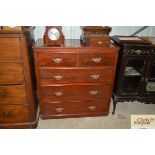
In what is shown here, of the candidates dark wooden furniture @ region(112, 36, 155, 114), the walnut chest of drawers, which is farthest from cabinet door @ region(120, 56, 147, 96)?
the walnut chest of drawers

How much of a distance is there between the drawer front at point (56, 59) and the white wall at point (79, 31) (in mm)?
837

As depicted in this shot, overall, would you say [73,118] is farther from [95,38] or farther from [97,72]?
[95,38]

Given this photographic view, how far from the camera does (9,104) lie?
236 cm

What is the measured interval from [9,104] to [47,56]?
867 millimetres

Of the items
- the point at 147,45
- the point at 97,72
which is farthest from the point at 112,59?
the point at 147,45

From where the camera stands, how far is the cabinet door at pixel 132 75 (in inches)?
103

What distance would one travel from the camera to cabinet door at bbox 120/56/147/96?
2607mm

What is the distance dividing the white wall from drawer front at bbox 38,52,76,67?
0.84 meters

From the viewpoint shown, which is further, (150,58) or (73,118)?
(73,118)

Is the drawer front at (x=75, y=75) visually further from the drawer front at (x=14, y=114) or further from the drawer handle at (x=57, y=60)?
the drawer front at (x=14, y=114)

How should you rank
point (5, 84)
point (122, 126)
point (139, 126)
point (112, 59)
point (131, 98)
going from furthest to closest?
point (131, 98)
point (122, 126)
point (112, 59)
point (5, 84)
point (139, 126)

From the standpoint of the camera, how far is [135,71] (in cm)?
276

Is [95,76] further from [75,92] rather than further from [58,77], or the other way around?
[58,77]

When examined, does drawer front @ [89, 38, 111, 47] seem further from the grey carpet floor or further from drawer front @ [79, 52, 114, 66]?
the grey carpet floor
